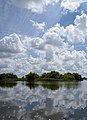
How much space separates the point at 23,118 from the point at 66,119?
3.85 meters

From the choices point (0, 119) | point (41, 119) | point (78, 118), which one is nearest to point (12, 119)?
point (0, 119)

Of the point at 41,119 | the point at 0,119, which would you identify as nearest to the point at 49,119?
the point at 41,119

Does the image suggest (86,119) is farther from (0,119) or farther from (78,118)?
(0,119)

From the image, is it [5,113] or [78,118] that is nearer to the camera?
[78,118]

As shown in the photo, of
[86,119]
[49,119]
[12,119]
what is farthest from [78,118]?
[12,119]

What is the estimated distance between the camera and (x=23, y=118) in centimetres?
2150

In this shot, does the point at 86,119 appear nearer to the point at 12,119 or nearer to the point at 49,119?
the point at 49,119

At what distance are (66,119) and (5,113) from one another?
21.3ft

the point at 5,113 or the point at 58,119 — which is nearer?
the point at 58,119

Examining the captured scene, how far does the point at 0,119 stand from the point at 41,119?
140 inches

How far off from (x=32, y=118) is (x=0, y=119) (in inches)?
113

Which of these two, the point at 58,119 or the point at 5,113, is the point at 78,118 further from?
the point at 5,113

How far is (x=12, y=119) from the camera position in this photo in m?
20.8

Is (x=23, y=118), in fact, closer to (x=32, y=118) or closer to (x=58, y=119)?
(x=32, y=118)
